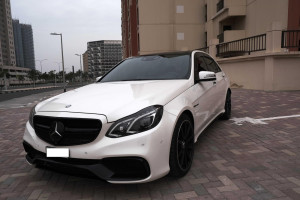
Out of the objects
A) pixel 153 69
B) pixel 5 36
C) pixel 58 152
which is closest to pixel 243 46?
pixel 153 69

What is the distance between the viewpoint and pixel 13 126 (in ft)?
20.8

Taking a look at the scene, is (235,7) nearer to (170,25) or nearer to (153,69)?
(170,25)

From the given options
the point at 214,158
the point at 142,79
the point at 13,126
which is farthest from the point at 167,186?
the point at 13,126

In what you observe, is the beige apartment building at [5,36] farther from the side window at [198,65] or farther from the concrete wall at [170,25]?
the side window at [198,65]

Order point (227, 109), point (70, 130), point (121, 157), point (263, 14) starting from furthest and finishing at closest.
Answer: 1. point (263, 14)
2. point (227, 109)
3. point (70, 130)
4. point (121, 157)

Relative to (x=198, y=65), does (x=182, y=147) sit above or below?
below

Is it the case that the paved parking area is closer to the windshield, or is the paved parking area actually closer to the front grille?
the front grille

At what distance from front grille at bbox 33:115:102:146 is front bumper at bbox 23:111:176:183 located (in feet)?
0.16

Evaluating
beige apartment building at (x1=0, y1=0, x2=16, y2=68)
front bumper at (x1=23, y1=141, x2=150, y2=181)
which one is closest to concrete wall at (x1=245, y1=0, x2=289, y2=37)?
front bumper at (x1=23, y1=141, x2=150, y2=181)

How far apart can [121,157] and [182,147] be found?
0.87 meters

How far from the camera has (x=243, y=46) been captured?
13953 millimetres

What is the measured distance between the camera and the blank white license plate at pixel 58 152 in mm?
2464

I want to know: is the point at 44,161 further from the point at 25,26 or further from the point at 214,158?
the point at 25,26

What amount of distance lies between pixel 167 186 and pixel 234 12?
61.1ft
